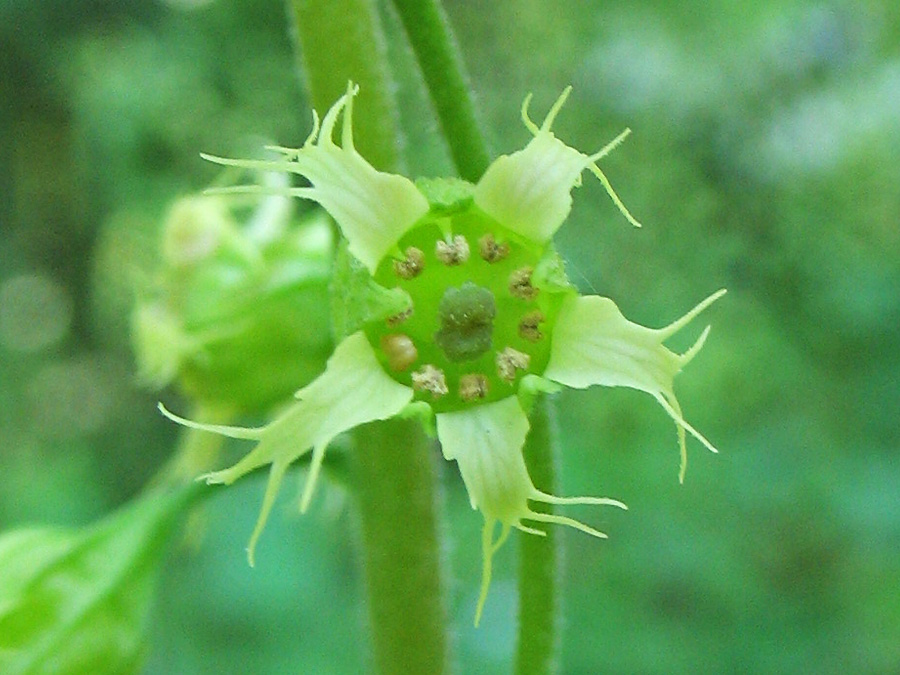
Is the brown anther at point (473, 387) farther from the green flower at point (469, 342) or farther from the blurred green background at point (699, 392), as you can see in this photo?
the blurred green background at point (699, 392)

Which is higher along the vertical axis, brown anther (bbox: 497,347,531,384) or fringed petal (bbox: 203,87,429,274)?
fringed petal (bbox: 203,87,429,274)

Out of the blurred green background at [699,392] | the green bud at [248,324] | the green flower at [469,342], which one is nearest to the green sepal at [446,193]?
the green flower at [469,342]

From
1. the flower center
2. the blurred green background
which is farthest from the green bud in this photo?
the blurred green background

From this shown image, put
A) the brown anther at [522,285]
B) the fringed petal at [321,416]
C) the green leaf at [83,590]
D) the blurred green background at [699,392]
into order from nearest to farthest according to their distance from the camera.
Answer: the fringed petal at [321,416], the brown anther at [522,285], the green leaf at [83,590], the blurred green background at [699,392]

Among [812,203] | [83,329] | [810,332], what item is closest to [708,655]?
[810,332]

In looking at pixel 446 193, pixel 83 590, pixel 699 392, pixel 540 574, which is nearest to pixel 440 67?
pixel 446 193

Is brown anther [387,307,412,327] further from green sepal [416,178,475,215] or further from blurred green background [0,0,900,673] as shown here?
blurred green background [0,0,900,673]

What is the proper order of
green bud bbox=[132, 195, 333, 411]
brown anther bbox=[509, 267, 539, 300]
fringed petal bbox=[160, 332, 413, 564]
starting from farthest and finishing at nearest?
green bud bbox=[132, 195, 333, 411]
brown anther bbox=[509, 267, 539, 300]
fringed petal bbox=[160, 332, 413, 564]
